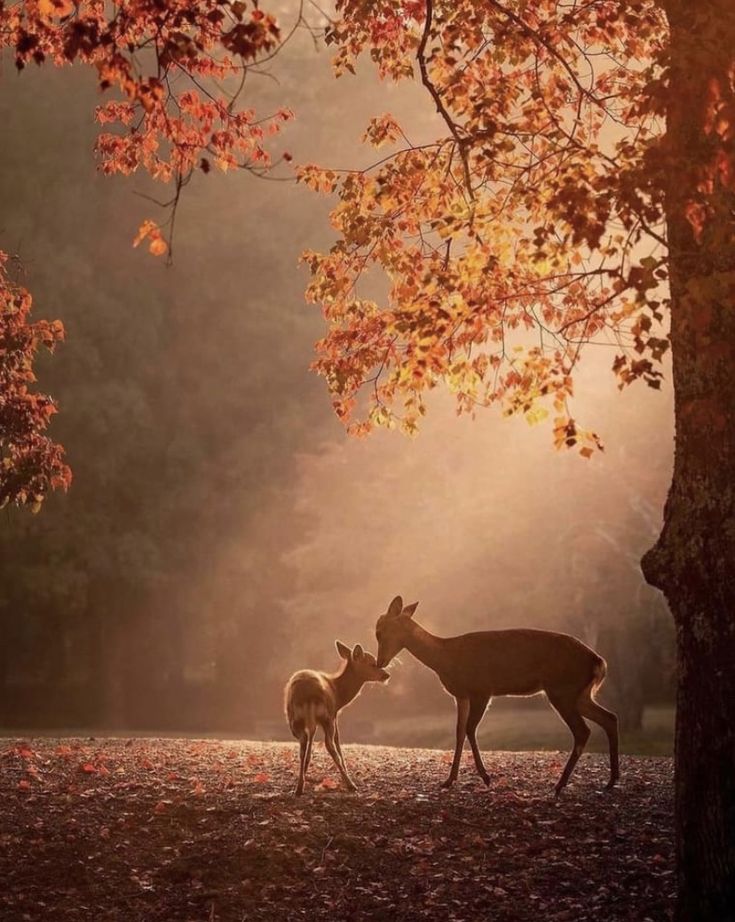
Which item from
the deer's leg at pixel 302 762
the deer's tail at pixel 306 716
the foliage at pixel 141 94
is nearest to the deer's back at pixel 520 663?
the deer's tail at pixel 306 716

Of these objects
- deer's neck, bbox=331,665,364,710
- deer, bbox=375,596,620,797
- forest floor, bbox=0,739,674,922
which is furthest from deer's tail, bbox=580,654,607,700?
deer's neck, bbox=331,665,364,710

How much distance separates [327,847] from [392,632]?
3068 millimetres

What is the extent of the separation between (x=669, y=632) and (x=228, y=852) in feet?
71.1

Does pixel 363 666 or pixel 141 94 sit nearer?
pixel 141 94

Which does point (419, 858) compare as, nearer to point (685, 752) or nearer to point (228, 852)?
→ point (228, 852)

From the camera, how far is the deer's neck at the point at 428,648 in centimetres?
1203

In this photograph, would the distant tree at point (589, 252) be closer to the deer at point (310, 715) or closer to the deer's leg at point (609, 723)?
the deer at point (310, 715)

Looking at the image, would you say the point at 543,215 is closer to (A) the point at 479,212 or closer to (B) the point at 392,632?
(A) the point at 479,212

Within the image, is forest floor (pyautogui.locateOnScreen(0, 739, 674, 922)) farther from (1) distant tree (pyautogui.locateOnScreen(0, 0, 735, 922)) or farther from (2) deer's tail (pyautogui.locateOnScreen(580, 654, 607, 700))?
(1) distant tree (pyautogui.locateOnScreen(0, 0, 735, 922))

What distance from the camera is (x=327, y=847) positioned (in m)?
9.72

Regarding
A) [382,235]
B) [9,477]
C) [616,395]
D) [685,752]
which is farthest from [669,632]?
[685,752]

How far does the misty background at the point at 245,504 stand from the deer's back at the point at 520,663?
53.0 ft

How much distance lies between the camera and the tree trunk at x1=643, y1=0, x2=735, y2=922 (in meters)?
7.46

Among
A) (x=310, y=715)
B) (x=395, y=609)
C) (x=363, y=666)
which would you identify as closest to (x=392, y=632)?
(x=395, y=609)
